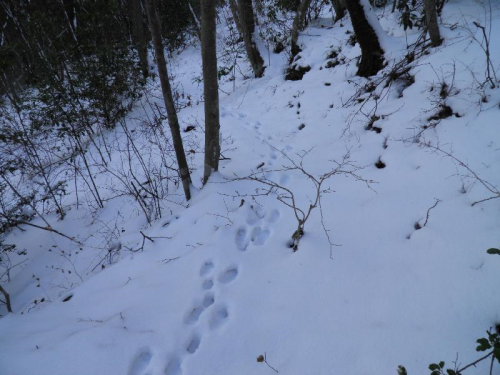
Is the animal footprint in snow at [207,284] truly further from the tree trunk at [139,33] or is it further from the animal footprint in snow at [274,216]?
the tree trunk at [139,33]

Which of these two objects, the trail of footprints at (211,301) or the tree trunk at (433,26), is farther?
the tree trunk at (433,26)

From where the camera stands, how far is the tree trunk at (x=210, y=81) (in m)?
2.30

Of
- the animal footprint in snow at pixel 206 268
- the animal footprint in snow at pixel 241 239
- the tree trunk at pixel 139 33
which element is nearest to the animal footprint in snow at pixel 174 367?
the animal footprint in snow at pixel 206 268

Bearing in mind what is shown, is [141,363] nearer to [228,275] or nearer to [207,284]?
[207,284]

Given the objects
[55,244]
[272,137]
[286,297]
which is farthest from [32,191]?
[286,297]

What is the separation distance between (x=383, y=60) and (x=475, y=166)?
242 cm

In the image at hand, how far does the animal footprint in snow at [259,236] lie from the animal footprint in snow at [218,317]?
2.07 feet

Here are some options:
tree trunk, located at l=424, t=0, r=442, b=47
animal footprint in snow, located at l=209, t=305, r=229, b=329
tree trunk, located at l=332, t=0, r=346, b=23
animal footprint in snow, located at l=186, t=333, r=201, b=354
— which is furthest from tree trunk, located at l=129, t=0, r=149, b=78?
animal footprint in snow, located at l=186, t=333, r=201, b=354

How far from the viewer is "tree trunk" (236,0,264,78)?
20.6 ft

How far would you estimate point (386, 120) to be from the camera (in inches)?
117

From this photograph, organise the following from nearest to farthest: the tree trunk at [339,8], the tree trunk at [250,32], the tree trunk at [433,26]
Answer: the tree trunk at [433,26]
the tree trunk at [250,32]
the tree trunk at [339,8]

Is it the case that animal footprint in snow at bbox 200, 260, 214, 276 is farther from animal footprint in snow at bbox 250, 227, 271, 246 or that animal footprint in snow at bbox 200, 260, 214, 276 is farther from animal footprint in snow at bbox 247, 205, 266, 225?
animal footprint in snow at bbox 247, 205, 266, 225

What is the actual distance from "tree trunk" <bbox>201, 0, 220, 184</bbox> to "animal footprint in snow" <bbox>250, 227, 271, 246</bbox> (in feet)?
3.63

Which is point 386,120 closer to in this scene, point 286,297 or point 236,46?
point 286,297
